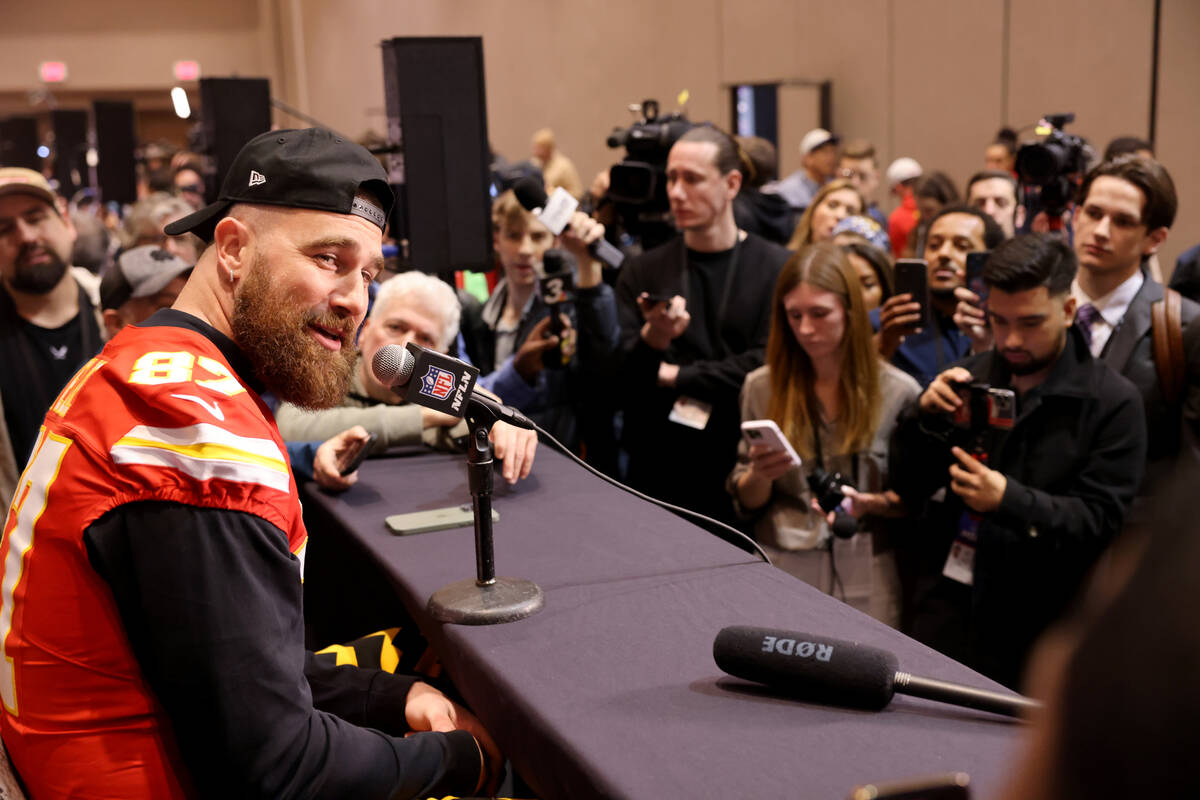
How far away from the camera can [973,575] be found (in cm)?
253

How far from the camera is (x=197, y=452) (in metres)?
1.18

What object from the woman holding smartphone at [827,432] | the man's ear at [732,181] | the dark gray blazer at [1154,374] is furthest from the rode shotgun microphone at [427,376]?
the man's ear at [732,181]

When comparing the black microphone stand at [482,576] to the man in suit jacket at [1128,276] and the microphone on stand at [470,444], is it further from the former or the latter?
the man in suit jacket at [1128,276]

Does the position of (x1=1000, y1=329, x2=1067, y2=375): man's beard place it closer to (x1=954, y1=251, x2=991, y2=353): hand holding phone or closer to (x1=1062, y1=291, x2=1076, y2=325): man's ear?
(x1=1062, y1=291, x2=1076, y2=325): man's ear

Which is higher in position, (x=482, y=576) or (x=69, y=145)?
(x=69, y=145)

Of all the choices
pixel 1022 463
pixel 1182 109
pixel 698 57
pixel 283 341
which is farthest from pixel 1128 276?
pixel 698 57

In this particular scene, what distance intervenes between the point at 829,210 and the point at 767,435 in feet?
8.84

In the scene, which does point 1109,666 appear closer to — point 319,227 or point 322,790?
point 322,790

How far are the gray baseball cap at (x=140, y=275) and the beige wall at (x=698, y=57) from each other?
253 inches

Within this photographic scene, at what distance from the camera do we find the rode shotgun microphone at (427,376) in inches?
60.7

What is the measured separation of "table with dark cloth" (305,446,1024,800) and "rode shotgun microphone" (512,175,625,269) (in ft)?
3.50

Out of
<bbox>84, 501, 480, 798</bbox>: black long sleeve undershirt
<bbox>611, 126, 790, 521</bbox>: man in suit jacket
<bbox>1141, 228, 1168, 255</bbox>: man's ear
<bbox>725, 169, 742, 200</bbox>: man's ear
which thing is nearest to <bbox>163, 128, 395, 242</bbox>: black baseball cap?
<bbox>84, 501, 480, 798</bbox>: black long sleeve undershirt

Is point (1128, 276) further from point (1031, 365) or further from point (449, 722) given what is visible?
point (449, 722)

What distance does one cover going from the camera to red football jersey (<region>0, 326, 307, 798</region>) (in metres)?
1.18
